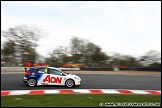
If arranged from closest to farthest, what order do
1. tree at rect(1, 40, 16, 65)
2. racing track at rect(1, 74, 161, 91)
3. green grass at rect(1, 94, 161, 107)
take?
green grass at rect(1, 94, 161, 107) < racing track at rect(1, 74, 161, 91) < tree at rect(1, 40, 16, 65)

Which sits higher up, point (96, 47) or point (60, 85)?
point (96, 47)

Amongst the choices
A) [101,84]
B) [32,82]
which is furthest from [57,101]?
[101,84]

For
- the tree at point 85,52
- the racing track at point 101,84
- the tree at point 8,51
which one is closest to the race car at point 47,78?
the racing track at point 101,84

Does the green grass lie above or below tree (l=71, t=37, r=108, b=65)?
below

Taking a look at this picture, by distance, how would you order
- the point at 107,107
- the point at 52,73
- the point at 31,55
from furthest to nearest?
the point at 31,55, the point at 52,73, the point at 107,107

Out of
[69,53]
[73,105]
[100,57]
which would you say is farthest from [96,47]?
[73,105]

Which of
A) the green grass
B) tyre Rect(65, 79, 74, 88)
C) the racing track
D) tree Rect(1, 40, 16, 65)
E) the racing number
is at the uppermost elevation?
tree Rect(1, 40, 16, 65)

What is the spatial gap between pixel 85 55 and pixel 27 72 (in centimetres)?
5027

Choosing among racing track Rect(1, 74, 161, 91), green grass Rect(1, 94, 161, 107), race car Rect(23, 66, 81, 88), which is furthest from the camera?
racing track Rect(1, 74, 161, 91)

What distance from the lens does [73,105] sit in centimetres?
845

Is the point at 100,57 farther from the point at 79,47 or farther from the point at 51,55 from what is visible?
the point at 51,55

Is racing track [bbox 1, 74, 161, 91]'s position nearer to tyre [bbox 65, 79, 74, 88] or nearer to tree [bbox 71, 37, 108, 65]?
tyre [bbox 65, 79, 74, 88]

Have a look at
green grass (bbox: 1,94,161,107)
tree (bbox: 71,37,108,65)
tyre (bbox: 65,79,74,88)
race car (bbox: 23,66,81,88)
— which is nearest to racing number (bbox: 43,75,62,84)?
race car (bbox: 23,66,81,88)

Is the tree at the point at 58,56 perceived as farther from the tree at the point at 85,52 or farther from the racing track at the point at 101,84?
the racing track at the point at 101,84
